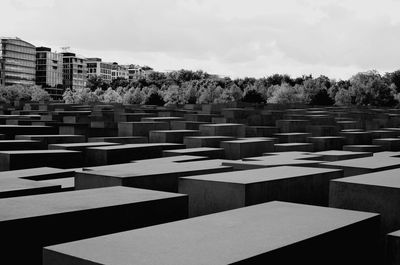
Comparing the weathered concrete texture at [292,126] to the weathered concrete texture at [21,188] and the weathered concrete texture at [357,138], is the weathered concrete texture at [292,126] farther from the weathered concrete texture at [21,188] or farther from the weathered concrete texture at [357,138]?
the weathered concrete texture at [21,188]

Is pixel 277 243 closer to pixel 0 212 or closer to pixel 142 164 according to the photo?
pixel 0 212

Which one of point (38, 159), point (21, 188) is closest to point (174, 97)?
point (38, 159)

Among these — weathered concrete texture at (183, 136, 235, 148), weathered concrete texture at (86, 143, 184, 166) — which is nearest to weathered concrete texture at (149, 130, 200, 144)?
weathered concrete texture at (183, 136, 235, 148)

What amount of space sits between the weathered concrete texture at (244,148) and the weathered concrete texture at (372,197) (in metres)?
5.81

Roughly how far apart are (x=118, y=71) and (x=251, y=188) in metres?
→ 184

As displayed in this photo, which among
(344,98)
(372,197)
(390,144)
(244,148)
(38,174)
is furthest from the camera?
(344,98)

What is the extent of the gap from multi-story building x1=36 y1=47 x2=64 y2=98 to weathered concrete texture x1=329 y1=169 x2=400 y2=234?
145m

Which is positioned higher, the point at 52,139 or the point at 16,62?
the point at 16,62

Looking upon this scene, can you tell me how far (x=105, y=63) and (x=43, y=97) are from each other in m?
90.9

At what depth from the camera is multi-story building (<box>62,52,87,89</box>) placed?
6240 inches

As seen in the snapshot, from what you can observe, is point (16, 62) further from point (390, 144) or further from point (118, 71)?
point (390, 144)

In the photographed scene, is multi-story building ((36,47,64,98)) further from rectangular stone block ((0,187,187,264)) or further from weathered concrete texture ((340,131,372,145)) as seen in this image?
rectangular stone block ((0,187,187,264))

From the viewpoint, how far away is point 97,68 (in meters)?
173

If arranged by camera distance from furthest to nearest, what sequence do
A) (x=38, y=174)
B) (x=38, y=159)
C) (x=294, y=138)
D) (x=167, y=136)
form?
(x=294, y=138)
(x=167, y=136)
(x=38, y=159)
(x=38, y=174)
